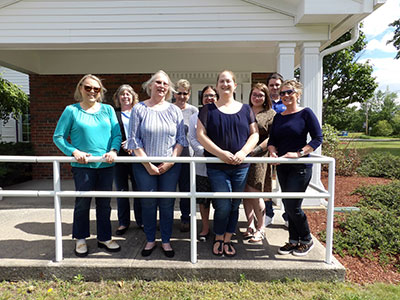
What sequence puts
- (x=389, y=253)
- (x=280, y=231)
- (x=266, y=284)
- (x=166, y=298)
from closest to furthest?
(x=166, y=298), (x=266, y=284), (x=389, y=253), (x=280, y=231)

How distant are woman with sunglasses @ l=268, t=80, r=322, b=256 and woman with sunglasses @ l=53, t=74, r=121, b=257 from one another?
1.61 metres

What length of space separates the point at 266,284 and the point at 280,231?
1060 mm

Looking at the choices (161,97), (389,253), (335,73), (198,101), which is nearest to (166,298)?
(161,97)

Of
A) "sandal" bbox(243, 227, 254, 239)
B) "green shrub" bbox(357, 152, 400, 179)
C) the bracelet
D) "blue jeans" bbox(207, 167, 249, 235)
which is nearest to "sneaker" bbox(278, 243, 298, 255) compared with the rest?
"sandal" bbox(243, 227, 254, 239)

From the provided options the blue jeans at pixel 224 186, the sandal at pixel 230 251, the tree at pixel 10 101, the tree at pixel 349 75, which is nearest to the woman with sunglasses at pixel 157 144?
the blue jeans at pixel 224 186

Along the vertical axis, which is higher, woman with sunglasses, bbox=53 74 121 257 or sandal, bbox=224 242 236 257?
woman with sunglasses, bbox=53 74 121 257

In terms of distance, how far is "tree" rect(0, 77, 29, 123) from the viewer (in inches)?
274

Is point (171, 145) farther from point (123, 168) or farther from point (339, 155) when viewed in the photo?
point (339, 155)

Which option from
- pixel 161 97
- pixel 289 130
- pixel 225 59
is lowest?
pixel 289 130

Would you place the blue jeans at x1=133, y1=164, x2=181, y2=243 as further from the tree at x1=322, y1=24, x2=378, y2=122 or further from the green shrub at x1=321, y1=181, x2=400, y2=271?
the tree at x1=322, y1=24, x2=378, y2=122

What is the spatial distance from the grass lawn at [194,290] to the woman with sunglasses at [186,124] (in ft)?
3.24

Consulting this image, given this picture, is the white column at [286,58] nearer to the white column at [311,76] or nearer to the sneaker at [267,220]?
the white column at [311,76]

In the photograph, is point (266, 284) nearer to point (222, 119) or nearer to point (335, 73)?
point (222, 119)

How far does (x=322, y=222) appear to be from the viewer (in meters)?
4.04
